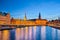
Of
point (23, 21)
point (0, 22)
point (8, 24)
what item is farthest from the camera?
point (23, 21)

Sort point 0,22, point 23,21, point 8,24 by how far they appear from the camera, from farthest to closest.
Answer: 1. point 23,21
2. point 8,24
3. point 0,22

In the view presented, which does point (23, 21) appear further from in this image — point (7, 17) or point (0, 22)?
point (0, 22)

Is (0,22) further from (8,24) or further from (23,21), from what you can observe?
(23,21)

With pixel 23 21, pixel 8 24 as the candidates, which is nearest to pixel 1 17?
pixel 8 24

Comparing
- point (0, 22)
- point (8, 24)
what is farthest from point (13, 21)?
point (0, 22)

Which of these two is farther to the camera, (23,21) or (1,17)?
(23,21)

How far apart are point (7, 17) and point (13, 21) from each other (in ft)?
5.80

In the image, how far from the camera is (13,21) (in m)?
18.2

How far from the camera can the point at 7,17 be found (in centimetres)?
1962

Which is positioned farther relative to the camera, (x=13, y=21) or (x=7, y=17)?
(x=7, y=17)

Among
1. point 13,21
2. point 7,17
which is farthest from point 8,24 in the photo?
point 7,17

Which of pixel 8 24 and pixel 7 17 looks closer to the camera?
pixel 8 24

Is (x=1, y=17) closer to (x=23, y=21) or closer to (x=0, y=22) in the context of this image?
(x=0, y=22)

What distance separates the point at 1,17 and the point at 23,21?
3.04 meters
